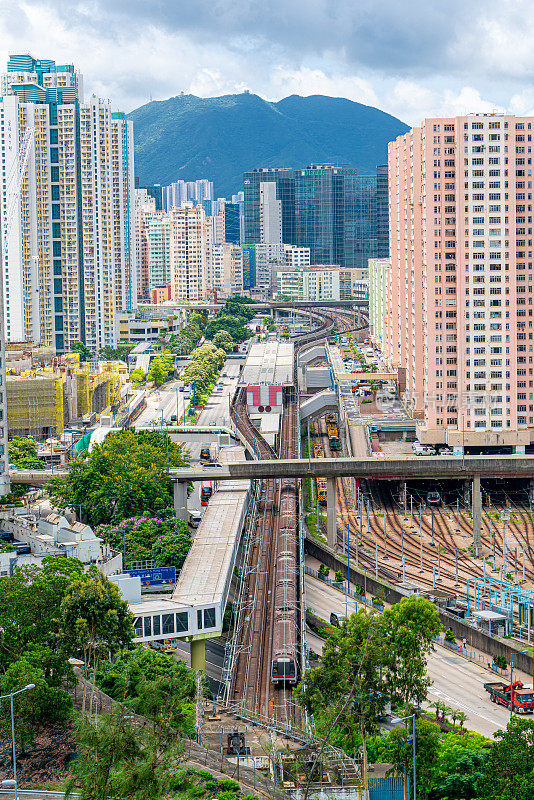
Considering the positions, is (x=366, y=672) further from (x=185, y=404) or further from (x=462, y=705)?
(x=185, y=404)

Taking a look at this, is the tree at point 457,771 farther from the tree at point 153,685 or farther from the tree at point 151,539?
the tree at point 151,539

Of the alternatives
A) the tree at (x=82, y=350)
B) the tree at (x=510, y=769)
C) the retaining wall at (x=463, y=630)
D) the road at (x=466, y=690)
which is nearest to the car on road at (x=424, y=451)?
the retaining wall at (x=463, y=630)

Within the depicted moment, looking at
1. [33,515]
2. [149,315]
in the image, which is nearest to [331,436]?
[33,515]

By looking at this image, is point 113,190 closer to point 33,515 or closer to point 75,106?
point 75,106

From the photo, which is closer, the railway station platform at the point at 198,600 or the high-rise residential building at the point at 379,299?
the railway station platform at the point at 198,600

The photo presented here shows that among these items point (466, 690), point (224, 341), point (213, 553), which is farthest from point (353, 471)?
point (224, 341)

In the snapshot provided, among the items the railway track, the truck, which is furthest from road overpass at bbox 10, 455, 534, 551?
the truck
